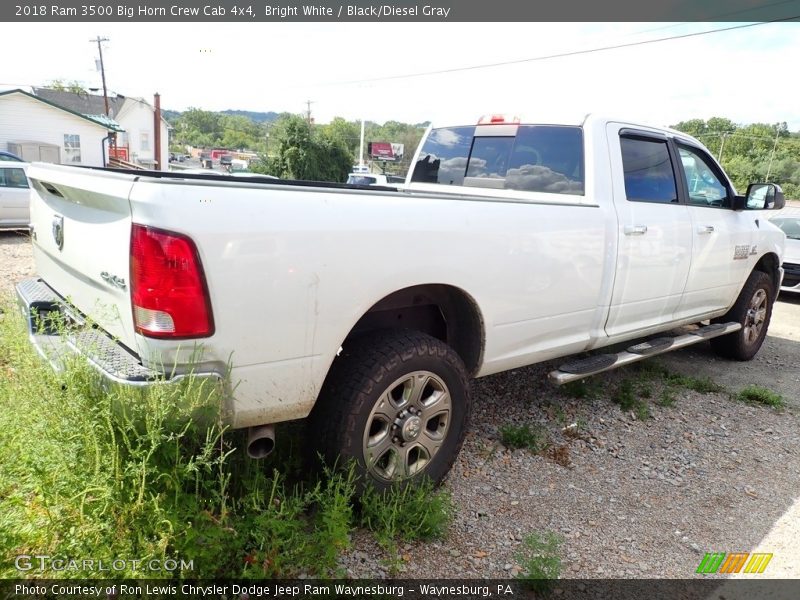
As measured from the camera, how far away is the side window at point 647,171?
4.15 metres

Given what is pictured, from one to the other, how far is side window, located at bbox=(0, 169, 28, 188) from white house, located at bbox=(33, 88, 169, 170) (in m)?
37.7

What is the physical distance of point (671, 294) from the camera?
4520 millimetres

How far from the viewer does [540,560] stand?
2588mm

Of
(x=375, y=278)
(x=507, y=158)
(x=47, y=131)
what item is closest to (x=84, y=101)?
(x=47, y=131)

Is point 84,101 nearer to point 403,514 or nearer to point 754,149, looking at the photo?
point 403,514

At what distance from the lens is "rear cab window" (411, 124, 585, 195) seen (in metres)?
4.05

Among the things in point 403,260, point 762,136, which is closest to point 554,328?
point 403,260

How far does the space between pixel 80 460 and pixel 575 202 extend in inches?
124

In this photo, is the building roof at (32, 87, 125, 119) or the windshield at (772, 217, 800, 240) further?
the building roof at (32, 87, 125, 119)

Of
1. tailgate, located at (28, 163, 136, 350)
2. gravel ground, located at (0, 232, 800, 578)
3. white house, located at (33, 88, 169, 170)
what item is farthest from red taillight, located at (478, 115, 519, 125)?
white house, located at (33, 88, 169, 170)

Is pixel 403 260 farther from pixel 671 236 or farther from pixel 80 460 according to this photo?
pixel 671 236

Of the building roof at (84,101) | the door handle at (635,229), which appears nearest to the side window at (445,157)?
the door handle at (635,229)

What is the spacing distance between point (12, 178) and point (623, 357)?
43.0ft

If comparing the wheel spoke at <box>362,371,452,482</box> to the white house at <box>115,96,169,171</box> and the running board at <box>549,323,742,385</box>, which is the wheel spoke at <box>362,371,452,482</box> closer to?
the running board at <box>549,323,742,385</box>
